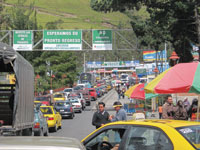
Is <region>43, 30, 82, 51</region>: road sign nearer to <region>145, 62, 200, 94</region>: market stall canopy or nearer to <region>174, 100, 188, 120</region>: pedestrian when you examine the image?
<region>174, 100, 188, 120</region>: pedestrian

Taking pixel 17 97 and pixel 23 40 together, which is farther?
pixel 23 40

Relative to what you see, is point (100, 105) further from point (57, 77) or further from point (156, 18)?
point (57, 77)

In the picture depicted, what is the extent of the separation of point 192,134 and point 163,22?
24.5 meters

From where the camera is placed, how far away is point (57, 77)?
3118 inches

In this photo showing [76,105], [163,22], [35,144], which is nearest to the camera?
[35,144]

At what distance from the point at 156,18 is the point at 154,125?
958 inches

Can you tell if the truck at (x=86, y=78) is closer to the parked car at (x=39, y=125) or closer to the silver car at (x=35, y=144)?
the parked car at (x=39, y=125)

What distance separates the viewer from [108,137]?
7809 millimetres

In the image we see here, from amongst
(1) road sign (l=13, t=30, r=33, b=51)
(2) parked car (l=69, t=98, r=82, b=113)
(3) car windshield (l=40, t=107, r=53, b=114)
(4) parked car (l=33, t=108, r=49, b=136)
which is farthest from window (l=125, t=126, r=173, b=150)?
(2) parked car (l=69, t=98, r=82, b=113)

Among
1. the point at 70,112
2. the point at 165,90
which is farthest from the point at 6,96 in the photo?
the point at 70,112

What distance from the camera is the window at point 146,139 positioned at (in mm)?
6645

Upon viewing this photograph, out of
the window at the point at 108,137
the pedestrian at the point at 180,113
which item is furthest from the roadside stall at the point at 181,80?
the window at the point at 108,137

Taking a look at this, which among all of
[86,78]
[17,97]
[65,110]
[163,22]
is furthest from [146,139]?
[86,78]

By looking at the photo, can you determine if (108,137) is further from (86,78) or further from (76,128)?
(86,78)
